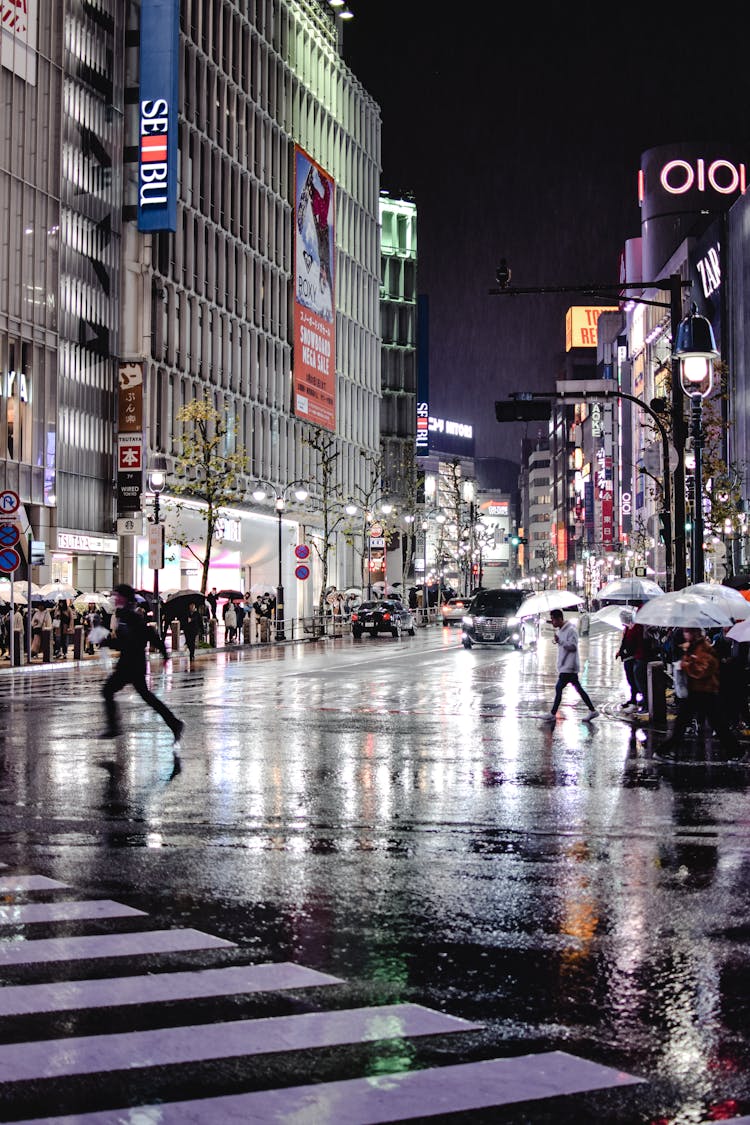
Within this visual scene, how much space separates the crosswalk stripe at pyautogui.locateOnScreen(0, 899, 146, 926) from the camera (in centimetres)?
782

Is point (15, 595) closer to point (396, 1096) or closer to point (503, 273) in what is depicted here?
point (503, 273)

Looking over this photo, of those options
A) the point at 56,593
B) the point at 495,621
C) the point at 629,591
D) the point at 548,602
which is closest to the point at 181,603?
the point at 56,593

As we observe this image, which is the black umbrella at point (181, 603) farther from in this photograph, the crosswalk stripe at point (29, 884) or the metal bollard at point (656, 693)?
the crosswalk stripe at point (29, 884)

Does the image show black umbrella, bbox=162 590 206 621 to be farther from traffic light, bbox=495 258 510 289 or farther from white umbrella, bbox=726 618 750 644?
white umbrella, bbox=726 618 750 644

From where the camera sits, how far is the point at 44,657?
38.8m

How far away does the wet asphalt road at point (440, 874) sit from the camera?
5457mm

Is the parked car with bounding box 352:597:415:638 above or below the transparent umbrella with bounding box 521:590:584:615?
below

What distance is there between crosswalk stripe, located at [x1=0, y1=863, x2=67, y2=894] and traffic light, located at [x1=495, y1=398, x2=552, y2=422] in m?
19.9

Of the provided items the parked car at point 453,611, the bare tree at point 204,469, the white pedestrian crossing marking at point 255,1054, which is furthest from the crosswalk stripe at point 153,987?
the parked car at point 453,611

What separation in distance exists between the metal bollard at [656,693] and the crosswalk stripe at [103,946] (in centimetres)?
1450

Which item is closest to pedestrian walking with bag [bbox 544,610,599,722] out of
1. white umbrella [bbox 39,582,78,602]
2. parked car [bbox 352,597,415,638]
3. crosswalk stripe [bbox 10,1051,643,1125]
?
crosswalk stripe [bbox 10,1051,643,1125]

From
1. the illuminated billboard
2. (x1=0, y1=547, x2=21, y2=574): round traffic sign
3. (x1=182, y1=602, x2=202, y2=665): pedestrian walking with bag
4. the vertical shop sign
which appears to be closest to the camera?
(x1=0, y1=547, x2=21, y2=574): round traffic sign

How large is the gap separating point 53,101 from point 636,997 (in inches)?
2243

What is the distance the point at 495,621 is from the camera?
165 feet
